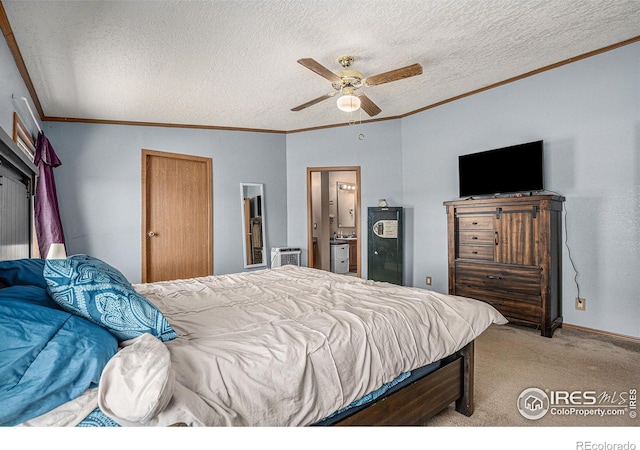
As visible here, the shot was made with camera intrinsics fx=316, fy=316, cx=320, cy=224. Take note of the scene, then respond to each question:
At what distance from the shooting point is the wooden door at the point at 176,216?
4.07m

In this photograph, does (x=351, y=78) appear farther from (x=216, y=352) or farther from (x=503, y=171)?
(x=216, y=352)

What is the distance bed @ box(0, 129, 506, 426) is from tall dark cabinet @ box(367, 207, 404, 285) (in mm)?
2626

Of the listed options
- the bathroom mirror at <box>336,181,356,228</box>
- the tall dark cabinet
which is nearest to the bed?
the tall dark cabinet

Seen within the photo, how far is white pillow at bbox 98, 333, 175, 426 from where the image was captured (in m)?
0.75

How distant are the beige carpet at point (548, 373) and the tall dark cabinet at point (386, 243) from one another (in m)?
1.58

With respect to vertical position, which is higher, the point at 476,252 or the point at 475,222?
the point at 475,222

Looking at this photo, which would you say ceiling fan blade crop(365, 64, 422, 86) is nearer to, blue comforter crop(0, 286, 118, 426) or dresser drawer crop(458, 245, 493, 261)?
dresser drawer crop(458, 245, 493, 261)

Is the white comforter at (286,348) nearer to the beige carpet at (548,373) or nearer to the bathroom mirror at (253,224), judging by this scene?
the beige carpet at (548,373)

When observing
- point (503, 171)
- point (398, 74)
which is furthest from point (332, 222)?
point (398, 74)

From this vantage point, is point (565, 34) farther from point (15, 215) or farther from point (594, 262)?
point (15, 215)

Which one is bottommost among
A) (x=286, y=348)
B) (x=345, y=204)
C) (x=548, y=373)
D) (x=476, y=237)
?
(x=548, y=373)

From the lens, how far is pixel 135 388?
30.4 inches

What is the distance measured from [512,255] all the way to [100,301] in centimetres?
338

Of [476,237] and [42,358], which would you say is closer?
[42,358]
